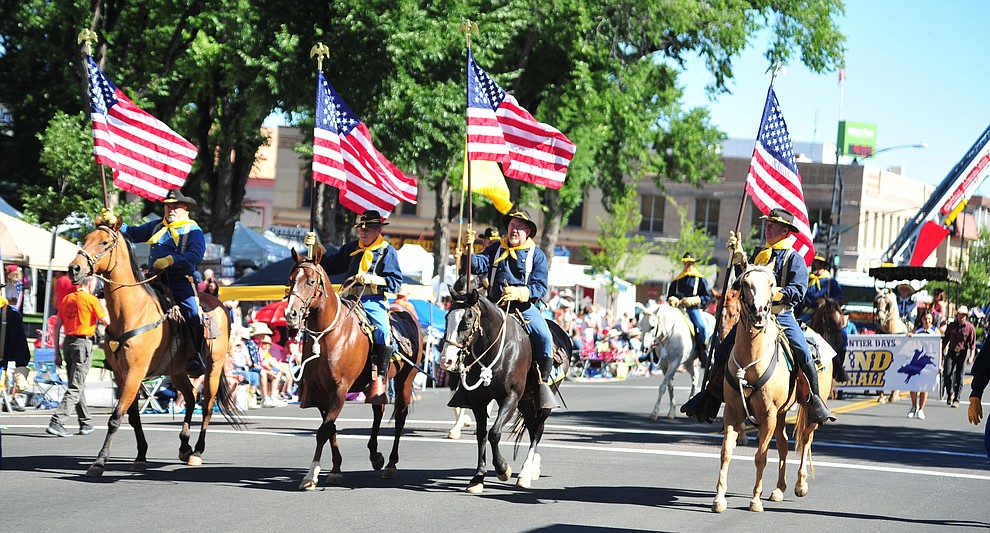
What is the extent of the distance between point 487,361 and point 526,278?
44.7 inches

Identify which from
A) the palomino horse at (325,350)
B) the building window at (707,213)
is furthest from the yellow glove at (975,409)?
the building window at (707,213)

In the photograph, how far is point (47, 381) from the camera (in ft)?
→ 64.5

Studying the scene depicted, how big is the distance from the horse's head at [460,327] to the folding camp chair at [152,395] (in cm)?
957

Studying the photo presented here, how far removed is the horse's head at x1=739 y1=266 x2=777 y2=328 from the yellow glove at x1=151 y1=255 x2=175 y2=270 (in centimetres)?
559

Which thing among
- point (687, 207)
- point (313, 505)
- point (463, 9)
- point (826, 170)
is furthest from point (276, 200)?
point (313, 505)

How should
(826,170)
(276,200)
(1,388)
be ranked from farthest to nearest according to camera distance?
(276,200) < (826,170) < (1,388)

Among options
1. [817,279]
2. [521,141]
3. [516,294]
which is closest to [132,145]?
[521,141]

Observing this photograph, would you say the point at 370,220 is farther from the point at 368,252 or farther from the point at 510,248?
the point at 510,248

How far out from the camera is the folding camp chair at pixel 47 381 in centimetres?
1925

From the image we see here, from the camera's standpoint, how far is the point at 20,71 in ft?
115

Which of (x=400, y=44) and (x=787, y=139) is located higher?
(x=400, y=44)

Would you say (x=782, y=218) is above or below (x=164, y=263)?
above

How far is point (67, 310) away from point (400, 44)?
538 inches

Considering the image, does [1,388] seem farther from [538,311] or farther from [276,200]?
[276,200]
